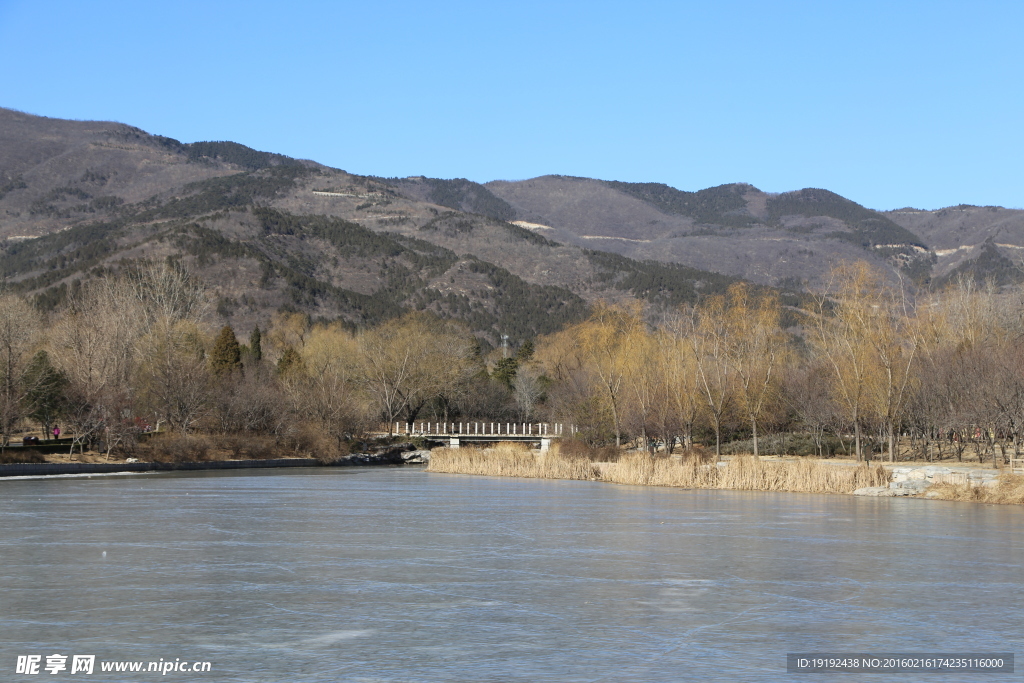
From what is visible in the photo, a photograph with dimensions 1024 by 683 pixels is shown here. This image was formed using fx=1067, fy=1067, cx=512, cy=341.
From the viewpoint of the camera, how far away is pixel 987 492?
117 ft

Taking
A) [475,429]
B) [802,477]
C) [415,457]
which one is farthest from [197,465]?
[475,429]

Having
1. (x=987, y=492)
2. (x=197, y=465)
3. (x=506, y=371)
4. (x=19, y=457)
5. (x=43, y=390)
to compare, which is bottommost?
(x=197, y=465)

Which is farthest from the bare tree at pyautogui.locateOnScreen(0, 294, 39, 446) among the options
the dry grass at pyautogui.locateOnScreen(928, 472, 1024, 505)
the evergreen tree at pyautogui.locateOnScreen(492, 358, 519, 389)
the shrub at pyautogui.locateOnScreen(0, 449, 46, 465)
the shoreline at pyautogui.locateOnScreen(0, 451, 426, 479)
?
the evergreen tree at pyautogui.locateOnScreen(492, 358, 519, 389)

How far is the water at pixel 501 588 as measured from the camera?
12789 mm

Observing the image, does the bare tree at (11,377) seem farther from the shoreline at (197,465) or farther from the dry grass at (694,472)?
the dry grass at (694,472)

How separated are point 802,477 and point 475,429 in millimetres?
50874

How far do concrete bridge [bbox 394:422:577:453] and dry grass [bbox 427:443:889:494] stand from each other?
17.6 m

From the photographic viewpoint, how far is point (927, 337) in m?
62.5

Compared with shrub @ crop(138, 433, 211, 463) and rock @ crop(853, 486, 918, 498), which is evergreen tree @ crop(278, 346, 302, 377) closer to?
shrub @ crop(138, 433, 211, 463)

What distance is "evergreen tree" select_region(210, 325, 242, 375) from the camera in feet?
258

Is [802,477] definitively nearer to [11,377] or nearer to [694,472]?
[694,472]

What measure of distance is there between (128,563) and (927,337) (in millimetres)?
53329

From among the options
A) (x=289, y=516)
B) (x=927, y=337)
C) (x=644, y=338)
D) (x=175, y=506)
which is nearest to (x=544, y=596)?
(x=289, y=516)

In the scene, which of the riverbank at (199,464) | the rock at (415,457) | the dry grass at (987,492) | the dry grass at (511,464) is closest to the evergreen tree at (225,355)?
the riverbank at (199,464)
